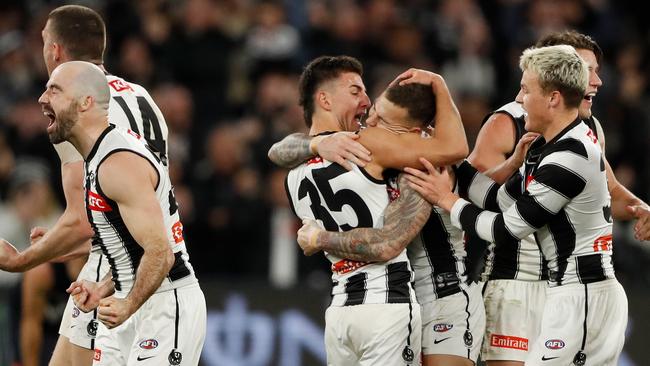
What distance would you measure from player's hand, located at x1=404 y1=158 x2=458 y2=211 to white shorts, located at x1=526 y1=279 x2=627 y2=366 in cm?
75

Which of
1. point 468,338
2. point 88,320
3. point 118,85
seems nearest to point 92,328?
point 88,320

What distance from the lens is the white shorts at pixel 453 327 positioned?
646cm

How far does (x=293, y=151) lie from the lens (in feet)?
21.1

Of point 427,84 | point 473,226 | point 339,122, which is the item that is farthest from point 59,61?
point 473,226

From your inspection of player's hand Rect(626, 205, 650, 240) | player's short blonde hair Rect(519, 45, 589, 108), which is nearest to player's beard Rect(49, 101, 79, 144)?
player's short blonde hair Rect(519, 45, 589, 108)

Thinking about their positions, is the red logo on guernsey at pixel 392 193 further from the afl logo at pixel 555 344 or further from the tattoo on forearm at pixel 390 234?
the afl logo at pixel 555 344

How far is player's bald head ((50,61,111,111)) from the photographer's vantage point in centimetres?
591

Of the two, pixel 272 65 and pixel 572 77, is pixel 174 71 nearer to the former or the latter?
pixel 272 65

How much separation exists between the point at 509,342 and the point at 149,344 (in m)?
2.02

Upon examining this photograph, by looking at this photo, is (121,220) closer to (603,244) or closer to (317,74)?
(317,74)

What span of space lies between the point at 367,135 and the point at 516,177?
0.83 meters

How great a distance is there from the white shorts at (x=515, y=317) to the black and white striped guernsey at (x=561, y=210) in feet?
1.10

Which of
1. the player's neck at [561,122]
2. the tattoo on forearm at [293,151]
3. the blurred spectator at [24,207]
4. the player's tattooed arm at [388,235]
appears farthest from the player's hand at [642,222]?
the blurred spectator at [24,207]

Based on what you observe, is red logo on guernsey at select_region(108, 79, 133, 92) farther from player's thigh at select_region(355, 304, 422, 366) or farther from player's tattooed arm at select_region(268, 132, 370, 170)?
player's thigh at select_region(355, 304, 422, 366)
